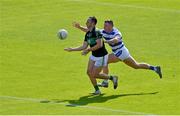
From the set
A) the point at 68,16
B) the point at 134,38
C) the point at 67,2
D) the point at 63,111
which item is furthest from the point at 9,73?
the point at 67,2

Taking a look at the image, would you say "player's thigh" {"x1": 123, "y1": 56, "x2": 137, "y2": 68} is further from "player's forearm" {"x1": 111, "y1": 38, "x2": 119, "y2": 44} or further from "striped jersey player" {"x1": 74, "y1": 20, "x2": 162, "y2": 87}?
"player's forearm" {"x1": 111, "y1": 38, "x2": 119, "y2": 44}

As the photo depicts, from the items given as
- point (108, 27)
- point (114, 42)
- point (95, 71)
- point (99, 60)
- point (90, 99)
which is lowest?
point (90, 99)

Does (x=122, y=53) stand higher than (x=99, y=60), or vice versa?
(x=122, y=53)

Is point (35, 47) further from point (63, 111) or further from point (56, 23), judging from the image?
point (63, 111)

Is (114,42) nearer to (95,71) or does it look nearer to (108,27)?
(108,27)

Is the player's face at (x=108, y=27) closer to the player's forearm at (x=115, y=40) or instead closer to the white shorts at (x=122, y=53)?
the player's forearm at (x=115, y=40)

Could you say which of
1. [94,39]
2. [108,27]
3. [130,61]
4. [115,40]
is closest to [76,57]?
[130,61]

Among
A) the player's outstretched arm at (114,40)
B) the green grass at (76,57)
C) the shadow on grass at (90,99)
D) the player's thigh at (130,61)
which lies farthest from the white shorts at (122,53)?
the shadow on grass at (90,99)

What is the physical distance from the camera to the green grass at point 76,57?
24172 millimetres

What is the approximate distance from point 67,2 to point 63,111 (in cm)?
2039

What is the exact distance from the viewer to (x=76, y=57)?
31219 mm

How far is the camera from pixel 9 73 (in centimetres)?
2833

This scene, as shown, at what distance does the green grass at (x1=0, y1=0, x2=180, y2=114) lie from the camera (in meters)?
Result: 24.2

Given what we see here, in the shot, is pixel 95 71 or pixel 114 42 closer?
pixel 95 71
